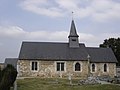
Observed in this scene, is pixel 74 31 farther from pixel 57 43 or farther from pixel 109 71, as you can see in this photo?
pixel 109 71

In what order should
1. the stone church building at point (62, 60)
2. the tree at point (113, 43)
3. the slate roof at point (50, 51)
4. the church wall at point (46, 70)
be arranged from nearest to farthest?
the church wall at point (46, 70), the stone church building at point (62, 60), the slate roof at point (50, 51), the tree at point (113, 43)

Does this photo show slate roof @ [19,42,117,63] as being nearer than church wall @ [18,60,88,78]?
No

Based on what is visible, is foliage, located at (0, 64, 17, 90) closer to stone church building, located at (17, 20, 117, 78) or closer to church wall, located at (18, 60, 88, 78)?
stone church building, located at (17, 20, 117, 78)

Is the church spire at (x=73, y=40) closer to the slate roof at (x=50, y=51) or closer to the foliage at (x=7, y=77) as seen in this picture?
the slate roof at (x=50, y=51)

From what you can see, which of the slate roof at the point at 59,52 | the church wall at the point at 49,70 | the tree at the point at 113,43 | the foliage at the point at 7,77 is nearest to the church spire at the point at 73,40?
the slate roof at the point at 59,52

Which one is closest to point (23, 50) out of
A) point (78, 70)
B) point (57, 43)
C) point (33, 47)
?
point (33, 47)

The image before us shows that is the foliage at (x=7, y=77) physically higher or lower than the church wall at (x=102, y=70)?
lower

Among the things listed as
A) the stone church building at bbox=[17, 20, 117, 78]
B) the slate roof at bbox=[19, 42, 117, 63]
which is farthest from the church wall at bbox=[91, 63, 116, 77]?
the slate roof at bbox=[19, 42, 117, 63]

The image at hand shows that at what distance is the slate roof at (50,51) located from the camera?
4712 centimetres

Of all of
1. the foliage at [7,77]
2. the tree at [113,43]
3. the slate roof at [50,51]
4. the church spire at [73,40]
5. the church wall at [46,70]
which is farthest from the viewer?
the tree at [113,43]

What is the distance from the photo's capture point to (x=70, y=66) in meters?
47.5

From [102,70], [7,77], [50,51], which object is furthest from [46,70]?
[7,77]

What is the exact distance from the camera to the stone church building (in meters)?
46.8

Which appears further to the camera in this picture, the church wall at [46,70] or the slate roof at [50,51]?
the slate roof at [50,51]
